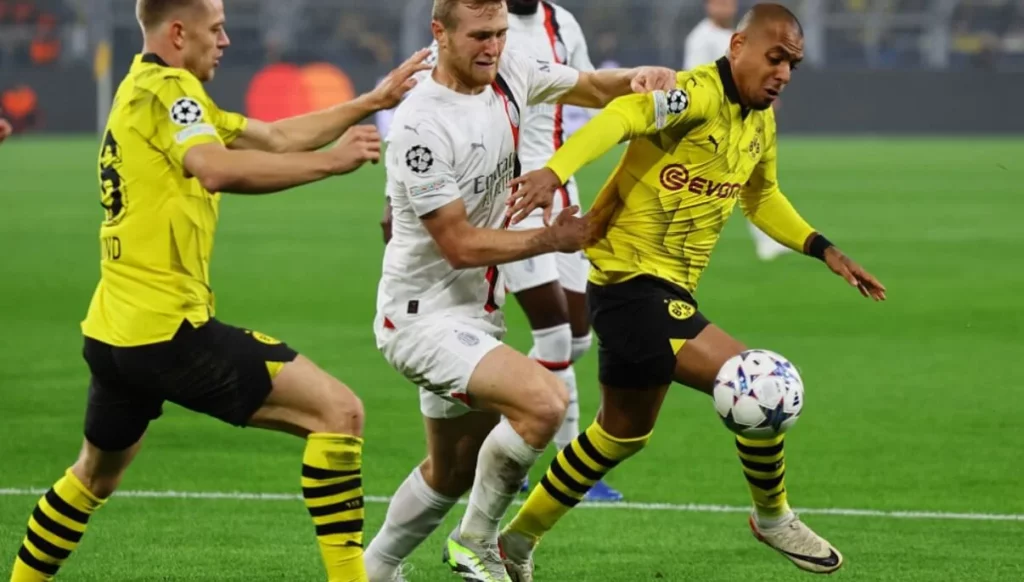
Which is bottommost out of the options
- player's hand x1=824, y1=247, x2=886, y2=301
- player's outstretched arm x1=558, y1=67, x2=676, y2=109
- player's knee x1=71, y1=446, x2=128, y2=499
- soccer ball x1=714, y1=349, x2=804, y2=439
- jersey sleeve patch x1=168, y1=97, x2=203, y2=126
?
player's knee x1=71, y1=446, x2=128, y2=499

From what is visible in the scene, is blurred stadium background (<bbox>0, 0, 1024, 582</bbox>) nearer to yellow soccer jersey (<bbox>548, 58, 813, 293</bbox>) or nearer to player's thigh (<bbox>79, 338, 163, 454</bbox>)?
player's thigh (<bbox>79, 338, 163, 454</bbox>)

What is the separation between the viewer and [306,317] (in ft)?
48.7

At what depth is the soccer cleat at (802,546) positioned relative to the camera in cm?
666

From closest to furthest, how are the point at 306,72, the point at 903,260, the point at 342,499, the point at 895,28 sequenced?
the point at 342,499 → the point at 903,260 → the point at 306,72 → the point at 895,28

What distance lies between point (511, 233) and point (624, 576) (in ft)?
5.30

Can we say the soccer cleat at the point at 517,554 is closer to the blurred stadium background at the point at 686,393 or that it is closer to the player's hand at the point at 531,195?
the blurred stadium background at the point at 686,393

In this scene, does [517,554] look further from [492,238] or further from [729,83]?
[729,83]

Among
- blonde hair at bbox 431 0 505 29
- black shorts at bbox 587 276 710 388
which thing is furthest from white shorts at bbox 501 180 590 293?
blonde hair at bbox 431 0 505 29

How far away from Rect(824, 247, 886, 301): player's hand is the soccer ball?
31.2 inches

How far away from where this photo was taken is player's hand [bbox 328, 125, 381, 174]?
5406 mm

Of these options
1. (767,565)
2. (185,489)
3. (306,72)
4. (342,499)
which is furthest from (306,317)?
(306,72)

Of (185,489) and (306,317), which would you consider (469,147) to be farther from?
(306,317)

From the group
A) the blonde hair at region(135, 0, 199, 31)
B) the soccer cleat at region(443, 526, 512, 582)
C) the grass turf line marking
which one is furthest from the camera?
the grass turf line marking

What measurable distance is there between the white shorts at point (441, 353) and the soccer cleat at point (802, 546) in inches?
53.5
